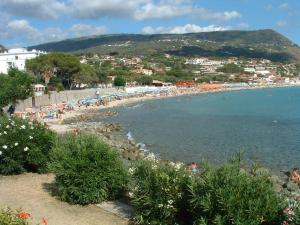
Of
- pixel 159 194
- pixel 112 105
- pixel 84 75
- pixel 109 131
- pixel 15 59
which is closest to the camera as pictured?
pixel 159 194

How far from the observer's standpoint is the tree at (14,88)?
3606 cm

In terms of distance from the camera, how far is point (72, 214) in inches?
379

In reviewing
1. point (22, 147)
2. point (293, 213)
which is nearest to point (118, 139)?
point (22, 147)

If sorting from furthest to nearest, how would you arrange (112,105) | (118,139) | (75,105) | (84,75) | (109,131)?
(84,75), (112,105), (75,105), (109,131), (118,139)

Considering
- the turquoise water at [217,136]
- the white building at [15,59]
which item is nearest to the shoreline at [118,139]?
the turquoise water at [217,136]

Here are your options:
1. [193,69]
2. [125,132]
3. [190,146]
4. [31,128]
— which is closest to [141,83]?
[193,69]

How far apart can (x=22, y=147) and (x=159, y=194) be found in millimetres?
5791

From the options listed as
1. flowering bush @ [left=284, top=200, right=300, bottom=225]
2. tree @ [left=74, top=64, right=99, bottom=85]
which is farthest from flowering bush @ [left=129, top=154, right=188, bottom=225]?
tree @ [left=74, top=64, right=99, bottom=85]

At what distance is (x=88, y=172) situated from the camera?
10.2 metres

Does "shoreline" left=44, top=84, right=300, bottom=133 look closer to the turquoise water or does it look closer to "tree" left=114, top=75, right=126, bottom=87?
the turquoise water

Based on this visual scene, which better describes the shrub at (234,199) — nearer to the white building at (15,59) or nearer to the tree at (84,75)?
the tree at (84,75)

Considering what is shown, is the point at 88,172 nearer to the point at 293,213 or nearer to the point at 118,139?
the point at 293,213

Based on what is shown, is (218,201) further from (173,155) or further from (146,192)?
(173,155)

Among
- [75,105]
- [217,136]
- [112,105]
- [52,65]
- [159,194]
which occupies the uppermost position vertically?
[52,65]
